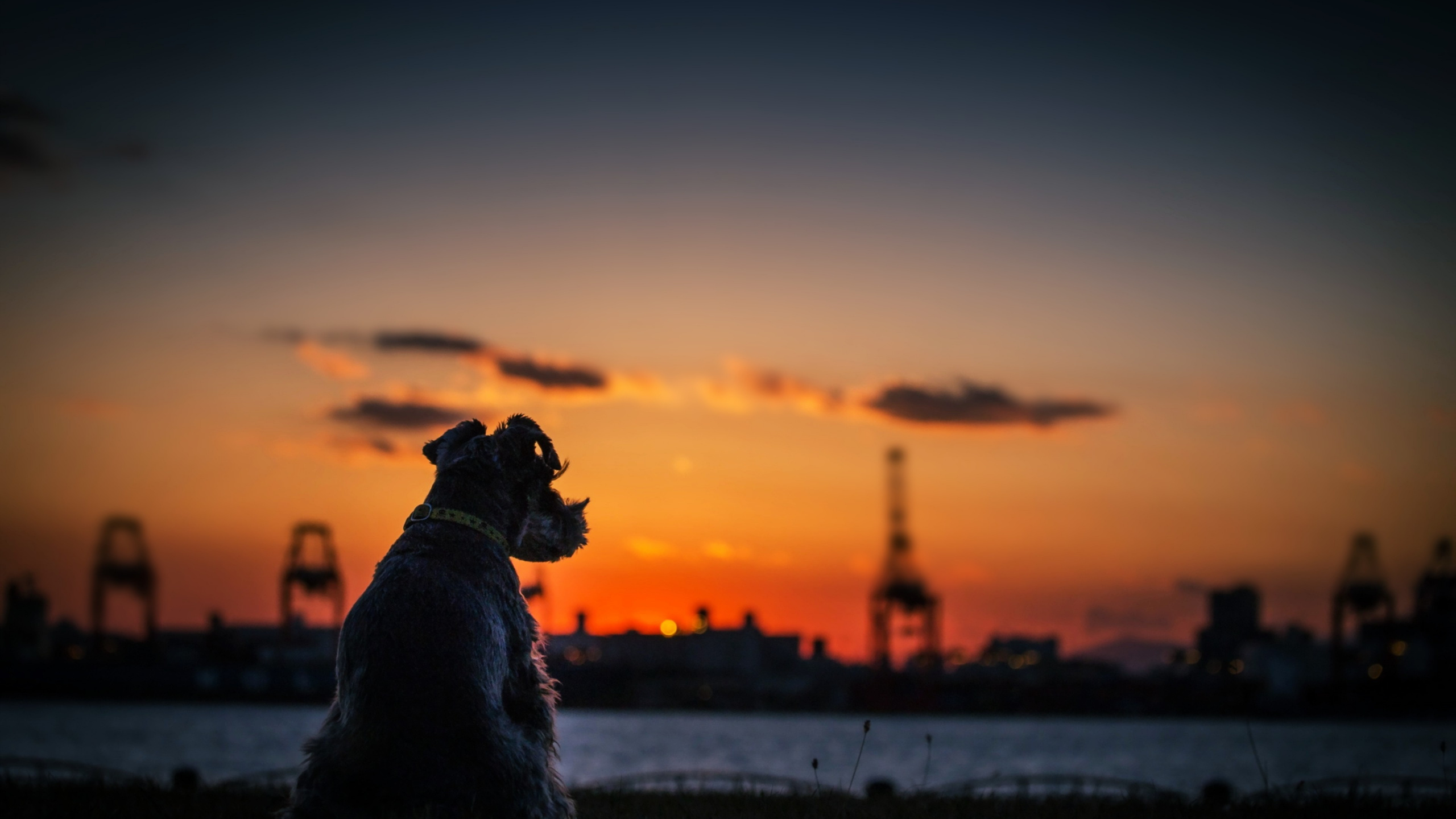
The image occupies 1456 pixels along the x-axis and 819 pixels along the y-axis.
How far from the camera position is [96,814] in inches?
273

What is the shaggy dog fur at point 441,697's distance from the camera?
4.71 meters

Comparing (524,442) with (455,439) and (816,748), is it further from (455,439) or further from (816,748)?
(816,748)

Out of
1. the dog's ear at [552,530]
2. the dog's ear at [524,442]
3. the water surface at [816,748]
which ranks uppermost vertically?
the dog's ear at [524,442]

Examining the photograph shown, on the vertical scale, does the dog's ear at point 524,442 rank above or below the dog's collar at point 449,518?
above

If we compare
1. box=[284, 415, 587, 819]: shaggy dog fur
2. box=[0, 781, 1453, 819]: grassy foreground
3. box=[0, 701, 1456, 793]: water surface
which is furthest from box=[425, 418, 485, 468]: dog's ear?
box=[0, 701, 1456, 793]: water surface

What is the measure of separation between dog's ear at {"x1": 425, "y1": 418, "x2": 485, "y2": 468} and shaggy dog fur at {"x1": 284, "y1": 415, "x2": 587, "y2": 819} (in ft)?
0.72

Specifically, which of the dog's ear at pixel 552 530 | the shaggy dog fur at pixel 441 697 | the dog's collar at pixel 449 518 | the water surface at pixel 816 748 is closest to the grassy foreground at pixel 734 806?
the dog's ear at pixel 552 530

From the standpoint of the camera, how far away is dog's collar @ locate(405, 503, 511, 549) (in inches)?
210

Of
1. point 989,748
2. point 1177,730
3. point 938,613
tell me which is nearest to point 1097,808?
point 989,748

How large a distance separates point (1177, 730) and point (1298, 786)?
168898 mm

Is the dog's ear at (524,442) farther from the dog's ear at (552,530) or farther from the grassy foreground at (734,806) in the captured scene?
the grassy foreground at (734,806)

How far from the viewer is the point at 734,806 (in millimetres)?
8617

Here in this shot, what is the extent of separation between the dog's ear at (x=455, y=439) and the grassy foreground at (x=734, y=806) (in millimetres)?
2887

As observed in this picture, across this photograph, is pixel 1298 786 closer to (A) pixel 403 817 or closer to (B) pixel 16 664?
(A) pixel 403 817
